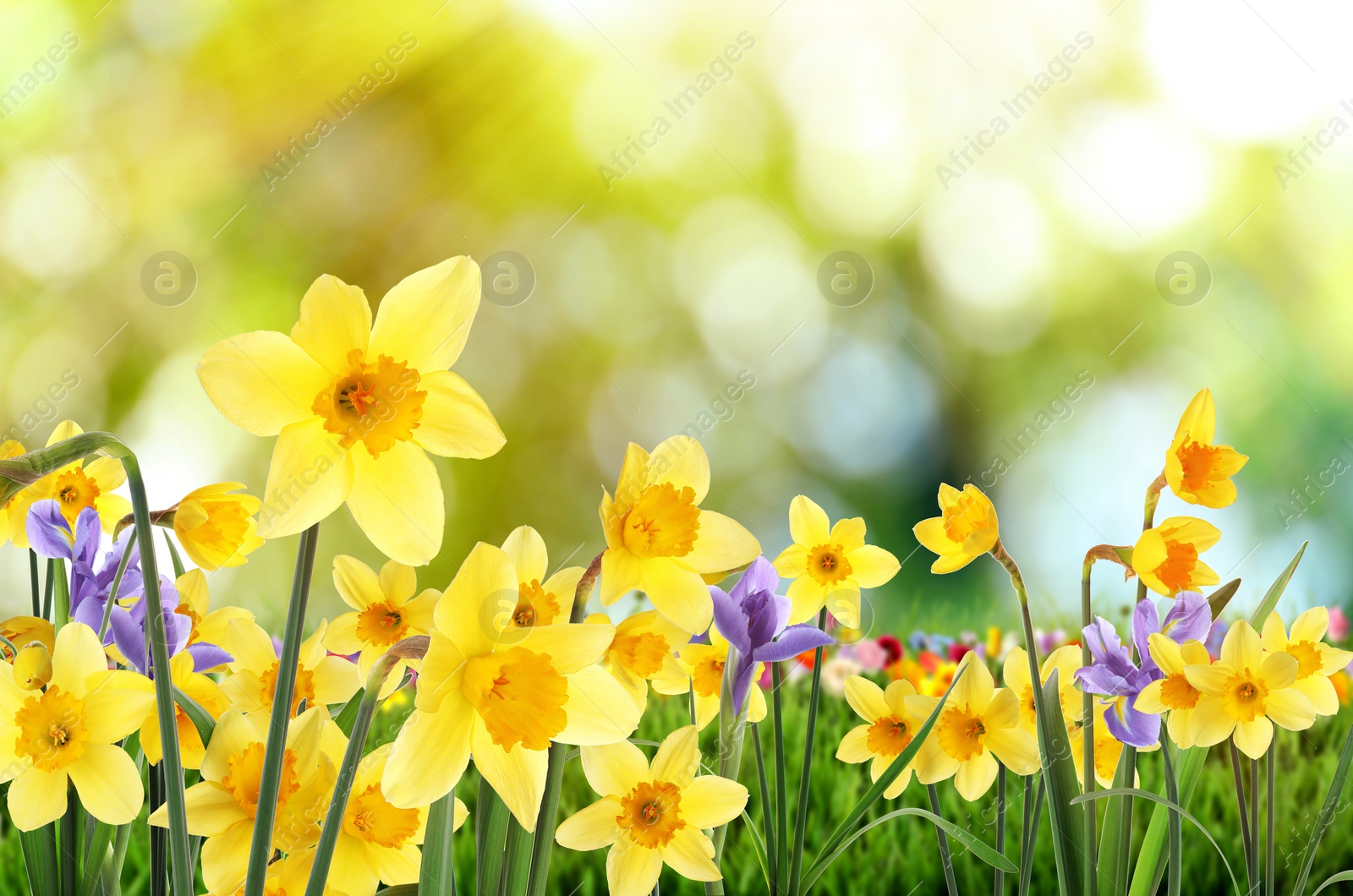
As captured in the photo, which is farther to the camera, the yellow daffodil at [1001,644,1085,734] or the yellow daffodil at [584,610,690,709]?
the yellow daffodil at [1001,644,1085,734]

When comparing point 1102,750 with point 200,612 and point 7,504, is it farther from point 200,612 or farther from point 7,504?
point 7,504

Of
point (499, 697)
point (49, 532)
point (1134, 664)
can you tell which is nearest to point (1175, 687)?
point (1134, 664)

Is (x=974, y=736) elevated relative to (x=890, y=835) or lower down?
elevated

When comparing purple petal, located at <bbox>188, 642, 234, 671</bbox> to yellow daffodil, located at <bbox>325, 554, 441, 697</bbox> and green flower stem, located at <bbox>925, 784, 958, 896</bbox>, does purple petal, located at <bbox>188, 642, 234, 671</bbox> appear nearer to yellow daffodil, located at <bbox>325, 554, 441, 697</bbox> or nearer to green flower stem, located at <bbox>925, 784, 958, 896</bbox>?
yellow daffodil, located at <bbox>325, 554, 441, 697</bbox>

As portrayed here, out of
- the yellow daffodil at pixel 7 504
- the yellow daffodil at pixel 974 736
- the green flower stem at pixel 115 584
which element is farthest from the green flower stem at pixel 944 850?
the yellow daffodil at pixel 7 504

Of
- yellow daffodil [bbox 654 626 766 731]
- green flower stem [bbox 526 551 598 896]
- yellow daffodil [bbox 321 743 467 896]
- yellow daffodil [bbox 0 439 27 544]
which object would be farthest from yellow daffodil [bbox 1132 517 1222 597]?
yellow daffodil [bbox 0 439 27 544]
